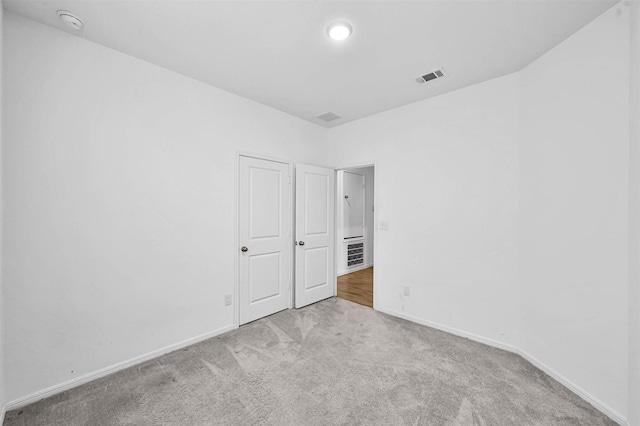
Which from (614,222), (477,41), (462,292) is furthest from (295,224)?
(614,222)

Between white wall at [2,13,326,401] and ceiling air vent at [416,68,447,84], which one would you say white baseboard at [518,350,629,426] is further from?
white wall at [2,13,326,401]

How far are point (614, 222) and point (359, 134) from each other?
2.76 m

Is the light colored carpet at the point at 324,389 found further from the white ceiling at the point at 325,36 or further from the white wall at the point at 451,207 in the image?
the white ceiling at the point at 325,36

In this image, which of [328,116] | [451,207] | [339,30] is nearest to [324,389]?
[451,207]

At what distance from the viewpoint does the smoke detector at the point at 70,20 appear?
1.78 metres

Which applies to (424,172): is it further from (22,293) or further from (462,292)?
(22,293)

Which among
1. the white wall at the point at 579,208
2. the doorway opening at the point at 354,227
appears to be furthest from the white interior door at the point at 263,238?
the white wall at the point at 579,208

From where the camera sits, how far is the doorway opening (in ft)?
17.6

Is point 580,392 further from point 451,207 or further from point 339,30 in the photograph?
point 339,30

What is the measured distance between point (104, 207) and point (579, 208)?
3.69 meters

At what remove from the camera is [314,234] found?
3.83 m

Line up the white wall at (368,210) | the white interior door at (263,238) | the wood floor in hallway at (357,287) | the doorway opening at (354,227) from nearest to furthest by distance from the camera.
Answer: the white interior door at (263,238)
the wood floor in hallway at (357,287)
the doorway opening at (354,227)
the white wall at (368,210)

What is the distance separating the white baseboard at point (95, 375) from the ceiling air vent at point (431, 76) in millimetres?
3422

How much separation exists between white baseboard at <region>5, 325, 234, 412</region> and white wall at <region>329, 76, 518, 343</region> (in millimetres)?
2285
